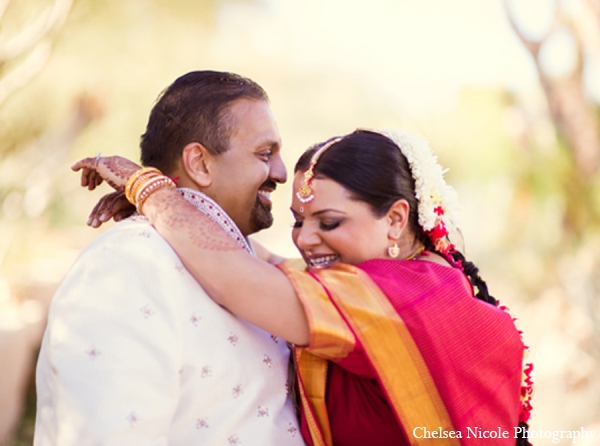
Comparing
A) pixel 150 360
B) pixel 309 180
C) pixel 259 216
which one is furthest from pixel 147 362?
pixel 259 216

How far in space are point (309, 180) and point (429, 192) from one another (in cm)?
42

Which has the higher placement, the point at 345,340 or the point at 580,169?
the point at 580,169

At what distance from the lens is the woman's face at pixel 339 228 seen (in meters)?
2.26

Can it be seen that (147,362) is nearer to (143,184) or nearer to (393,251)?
(143,184)

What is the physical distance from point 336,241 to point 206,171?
61cm

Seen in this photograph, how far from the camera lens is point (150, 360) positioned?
1.88m

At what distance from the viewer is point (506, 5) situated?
996 cm

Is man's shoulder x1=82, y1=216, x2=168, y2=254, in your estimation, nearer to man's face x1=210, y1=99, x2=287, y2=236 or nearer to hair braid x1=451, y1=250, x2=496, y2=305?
man's face x1=210, y1=99, x2=287, y2=236

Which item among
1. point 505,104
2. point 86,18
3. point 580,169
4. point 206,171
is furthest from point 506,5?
point 206,171

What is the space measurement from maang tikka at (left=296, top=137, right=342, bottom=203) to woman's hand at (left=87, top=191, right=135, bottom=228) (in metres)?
0.65

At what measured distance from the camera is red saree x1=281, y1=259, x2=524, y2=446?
1995 mm

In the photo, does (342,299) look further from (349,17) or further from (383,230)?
(349,17)

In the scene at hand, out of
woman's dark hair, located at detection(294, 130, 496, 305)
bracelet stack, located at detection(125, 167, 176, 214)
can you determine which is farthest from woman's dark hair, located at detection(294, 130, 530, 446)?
bracelet stack, located at detection(125, 167, 176, 214)

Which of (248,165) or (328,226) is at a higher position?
(248,165)
